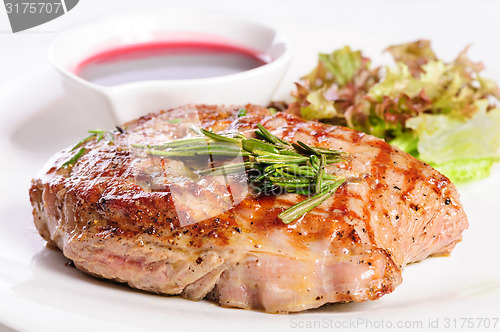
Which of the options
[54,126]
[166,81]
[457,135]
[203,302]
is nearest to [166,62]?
[166,81]

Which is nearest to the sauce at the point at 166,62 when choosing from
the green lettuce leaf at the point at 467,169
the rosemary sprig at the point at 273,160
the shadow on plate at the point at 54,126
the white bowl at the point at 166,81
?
the white bowl at the point at 166,81

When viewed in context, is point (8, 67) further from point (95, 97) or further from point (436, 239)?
point (436, 239)

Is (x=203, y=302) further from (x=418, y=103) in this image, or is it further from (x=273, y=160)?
(x=418, y=103)

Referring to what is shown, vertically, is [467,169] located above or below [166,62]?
below

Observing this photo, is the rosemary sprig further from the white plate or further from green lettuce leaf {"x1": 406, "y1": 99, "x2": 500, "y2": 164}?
green lettuce leaf {"x1": 406, "y1": 99, "x2": 500, "y2": 164}

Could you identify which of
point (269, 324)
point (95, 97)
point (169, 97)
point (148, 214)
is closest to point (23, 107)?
point (95, 97)

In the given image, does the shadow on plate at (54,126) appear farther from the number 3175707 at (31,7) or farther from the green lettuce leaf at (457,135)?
the green lettuce leaf at (457,135)

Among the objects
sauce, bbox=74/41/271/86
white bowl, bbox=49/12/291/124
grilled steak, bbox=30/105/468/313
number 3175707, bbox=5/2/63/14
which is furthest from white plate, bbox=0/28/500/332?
number 3175707, bbox=5/2/63/14
